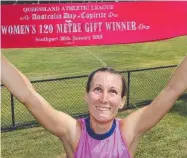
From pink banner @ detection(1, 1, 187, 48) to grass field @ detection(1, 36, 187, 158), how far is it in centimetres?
467

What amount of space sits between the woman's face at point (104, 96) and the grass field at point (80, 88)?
17.4 feet

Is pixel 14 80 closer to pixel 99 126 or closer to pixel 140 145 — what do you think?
pixel 99 126

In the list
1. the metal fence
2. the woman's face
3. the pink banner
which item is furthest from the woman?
the metal fence

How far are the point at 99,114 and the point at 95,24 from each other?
1.20m

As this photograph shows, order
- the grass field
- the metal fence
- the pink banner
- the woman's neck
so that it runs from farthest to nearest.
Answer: the metal fence < the grass field < the pink banner < the woman's neck

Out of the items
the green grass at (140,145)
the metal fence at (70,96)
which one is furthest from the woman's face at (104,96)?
the metal fence at (70,96)

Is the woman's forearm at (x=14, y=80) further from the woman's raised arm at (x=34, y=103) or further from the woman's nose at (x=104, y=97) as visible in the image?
the woman's nose at (x=104, y=97)

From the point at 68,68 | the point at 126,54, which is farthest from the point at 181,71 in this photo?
the point at 126,54

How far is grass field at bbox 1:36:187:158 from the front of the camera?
7891mm

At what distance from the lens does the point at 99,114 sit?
2.49 meters

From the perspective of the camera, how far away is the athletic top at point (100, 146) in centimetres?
252

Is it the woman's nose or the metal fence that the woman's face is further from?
the metal fence

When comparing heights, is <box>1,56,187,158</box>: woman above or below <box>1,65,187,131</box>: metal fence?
above

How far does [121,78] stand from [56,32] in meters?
1.16
